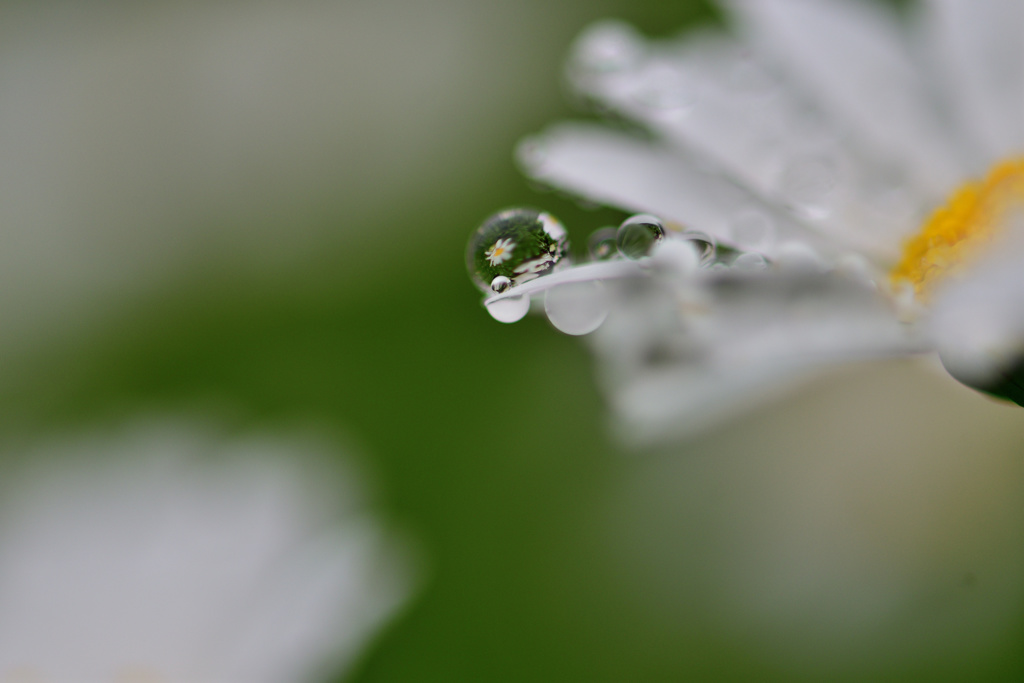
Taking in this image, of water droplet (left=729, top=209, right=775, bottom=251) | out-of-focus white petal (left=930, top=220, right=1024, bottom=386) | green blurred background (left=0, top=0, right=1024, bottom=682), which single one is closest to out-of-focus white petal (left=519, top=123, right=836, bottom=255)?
water droplet (left=729, top=209, right=775, bottom=251)

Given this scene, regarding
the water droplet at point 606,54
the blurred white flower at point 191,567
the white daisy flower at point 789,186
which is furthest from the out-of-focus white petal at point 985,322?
the blurred white flower at point 191,567

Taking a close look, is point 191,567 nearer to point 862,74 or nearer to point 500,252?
point 500,252

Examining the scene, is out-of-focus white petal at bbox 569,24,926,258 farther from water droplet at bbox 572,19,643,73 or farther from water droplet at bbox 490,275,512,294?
water droplet at bbox 490,275,512,294

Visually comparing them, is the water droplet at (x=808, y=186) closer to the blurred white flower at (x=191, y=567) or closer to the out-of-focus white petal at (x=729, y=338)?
the out-of-focus white petal at (x=729, y=338)

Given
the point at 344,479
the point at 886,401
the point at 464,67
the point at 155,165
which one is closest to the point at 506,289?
the point at 344,479

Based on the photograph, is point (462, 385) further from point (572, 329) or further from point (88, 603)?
point (572, 329)

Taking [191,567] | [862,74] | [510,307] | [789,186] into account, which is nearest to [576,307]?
[510,307]
